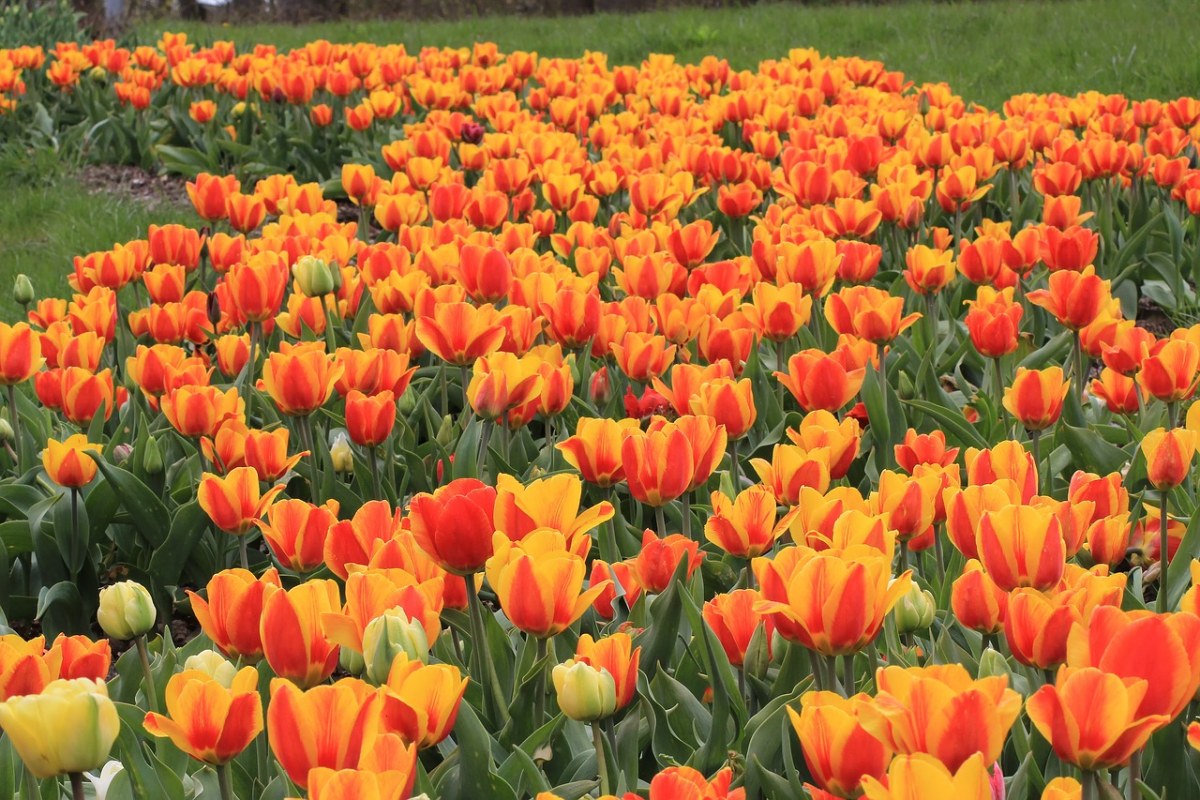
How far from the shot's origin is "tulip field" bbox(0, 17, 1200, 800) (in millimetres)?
1292

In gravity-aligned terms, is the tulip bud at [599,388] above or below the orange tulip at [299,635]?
below

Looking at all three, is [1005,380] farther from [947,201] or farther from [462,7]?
[462,7]

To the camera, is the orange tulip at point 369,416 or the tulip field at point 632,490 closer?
the tulip field at point 632,490

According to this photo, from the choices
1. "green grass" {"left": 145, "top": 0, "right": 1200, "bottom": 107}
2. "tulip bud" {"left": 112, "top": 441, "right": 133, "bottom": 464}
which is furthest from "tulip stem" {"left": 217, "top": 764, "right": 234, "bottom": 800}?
"green grass" {"left": 145, "top": 0, "right": 1200, "bottom": 107}

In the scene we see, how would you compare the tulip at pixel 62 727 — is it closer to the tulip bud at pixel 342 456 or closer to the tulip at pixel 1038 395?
the tulip bud at pixel 342 456

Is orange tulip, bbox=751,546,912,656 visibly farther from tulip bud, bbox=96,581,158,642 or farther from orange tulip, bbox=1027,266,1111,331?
orange tulip, bbox=1027,266,1111,331

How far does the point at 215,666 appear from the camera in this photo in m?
1.58

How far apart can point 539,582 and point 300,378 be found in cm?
111

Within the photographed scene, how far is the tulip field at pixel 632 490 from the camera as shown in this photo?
129cm

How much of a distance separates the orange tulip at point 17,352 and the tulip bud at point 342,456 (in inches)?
24.8

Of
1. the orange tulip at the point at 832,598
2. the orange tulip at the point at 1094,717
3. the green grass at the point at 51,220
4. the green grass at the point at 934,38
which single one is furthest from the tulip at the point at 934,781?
the green grass at the point at 934,38

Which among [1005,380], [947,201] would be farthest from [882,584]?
[947,201]

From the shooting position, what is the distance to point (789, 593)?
1358mm

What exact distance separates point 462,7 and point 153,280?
16.9 m
